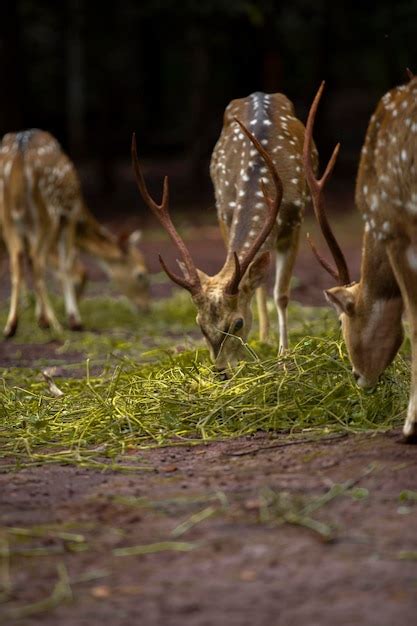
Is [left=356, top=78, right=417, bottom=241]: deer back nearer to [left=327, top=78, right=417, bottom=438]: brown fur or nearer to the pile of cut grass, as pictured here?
[left=327, top=78, right=417, bottom=438]: brown fur

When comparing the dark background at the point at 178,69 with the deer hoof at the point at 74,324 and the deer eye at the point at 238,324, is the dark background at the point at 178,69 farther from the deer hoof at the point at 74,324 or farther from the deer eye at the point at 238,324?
the deer eye at the point at 238,324

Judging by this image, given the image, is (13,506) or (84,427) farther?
(84,427)

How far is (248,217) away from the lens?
7.25 metres

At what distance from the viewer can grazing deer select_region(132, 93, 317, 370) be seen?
6.62 metres

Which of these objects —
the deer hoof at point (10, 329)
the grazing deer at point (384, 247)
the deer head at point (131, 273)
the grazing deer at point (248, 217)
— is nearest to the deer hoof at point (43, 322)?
the deer hoof at point (10, 329)

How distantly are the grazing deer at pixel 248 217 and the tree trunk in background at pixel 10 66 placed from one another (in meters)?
11.3

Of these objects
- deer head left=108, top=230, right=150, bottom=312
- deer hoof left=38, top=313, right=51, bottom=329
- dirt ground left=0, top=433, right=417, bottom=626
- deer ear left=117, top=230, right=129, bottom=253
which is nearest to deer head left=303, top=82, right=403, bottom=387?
dirt ground left=0, top=433, right=417, bottom=626

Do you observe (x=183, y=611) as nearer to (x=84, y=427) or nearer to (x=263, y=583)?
(x=263, y=583)

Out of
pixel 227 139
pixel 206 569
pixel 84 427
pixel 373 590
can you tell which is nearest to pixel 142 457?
pixel 84 427

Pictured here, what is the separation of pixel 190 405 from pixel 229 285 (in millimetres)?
953

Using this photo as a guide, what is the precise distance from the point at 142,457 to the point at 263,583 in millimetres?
1761

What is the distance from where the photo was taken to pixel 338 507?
13.9 feet

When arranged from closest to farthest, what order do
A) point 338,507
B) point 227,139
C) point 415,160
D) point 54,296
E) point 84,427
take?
point 338,507 → point 415,160 → point 84,427 → point 227,139 → point 54,296

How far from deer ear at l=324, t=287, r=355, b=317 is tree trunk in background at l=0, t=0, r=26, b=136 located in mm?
14267
